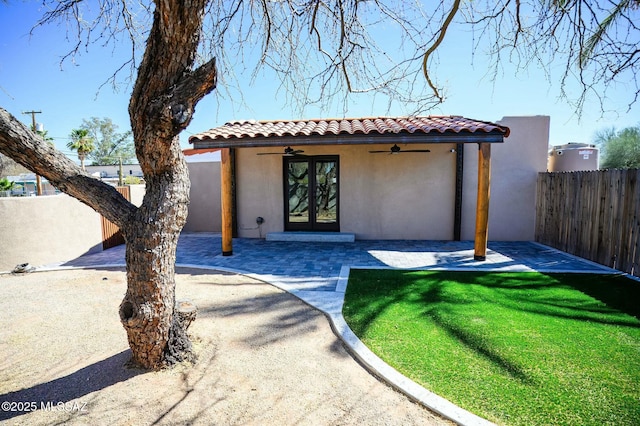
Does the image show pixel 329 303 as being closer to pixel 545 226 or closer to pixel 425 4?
pixel 425 4

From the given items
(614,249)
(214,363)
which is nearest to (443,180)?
(614,249)

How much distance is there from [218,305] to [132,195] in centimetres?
766

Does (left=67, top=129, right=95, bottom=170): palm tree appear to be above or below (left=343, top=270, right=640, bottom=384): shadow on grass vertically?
above

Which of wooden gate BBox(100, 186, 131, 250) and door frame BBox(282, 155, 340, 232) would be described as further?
door frame BBox(282, 155, 340, 232)

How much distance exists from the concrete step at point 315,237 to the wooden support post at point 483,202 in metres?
3.93

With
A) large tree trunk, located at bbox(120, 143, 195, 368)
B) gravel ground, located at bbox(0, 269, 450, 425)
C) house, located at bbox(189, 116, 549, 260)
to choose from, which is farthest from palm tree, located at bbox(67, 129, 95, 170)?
large tree trunk, located at bbox(120, 143, 195, 368)

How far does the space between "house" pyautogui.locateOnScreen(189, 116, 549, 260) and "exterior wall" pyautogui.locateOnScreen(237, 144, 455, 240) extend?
0.11ft

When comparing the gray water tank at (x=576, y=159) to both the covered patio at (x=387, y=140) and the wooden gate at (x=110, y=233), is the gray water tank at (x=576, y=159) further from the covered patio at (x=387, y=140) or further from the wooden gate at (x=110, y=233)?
the wooden gate at (x=110, y=233)

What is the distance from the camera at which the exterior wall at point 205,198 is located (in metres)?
13.0

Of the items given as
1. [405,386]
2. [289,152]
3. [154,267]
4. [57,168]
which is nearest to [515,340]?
[405,386]

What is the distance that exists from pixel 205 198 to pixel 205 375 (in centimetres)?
1066

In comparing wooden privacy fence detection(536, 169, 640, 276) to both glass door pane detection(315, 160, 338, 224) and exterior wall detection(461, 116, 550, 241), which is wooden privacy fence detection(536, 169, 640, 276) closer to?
exterior wall detection(461, 116, 550, 241)

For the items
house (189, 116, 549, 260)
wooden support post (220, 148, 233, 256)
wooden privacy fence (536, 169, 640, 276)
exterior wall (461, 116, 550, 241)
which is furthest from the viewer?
house (189, 116, 549, 260)

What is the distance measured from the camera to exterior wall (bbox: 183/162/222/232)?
42.8 ft
